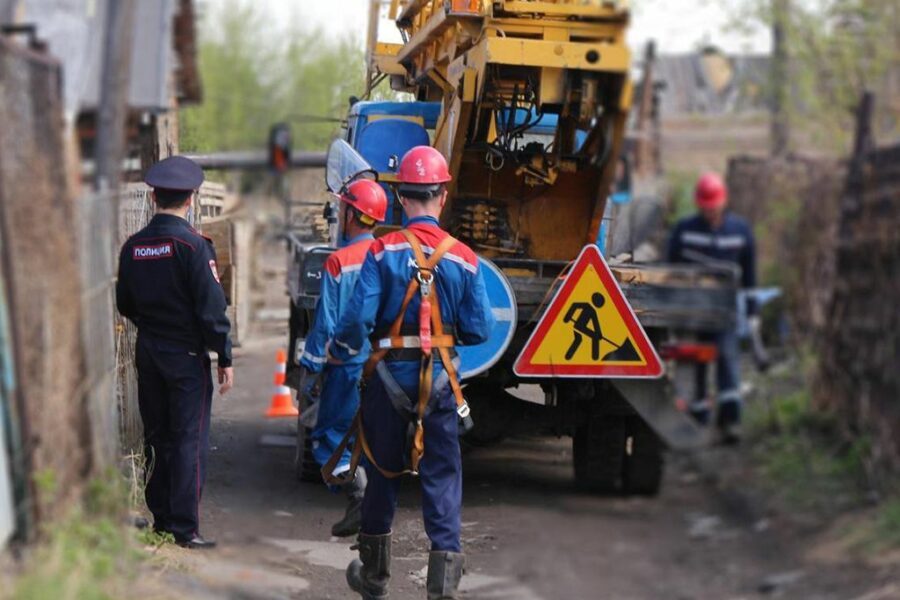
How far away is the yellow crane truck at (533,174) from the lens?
880cm

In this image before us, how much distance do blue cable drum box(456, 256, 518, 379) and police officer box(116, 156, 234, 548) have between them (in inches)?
59.6

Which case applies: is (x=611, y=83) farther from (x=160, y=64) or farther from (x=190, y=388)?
(x=160, y=64)

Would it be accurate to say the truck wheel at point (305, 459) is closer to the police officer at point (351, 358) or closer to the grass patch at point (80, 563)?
the police officer at point (351, 358)

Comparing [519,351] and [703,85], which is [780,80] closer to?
[519,351]

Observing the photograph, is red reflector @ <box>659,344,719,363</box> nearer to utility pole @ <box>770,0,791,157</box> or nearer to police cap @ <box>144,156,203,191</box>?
police cap @ <box>144,156,203,191</box>

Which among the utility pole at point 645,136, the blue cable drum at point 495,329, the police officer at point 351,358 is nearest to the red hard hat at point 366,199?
the police officer at point 351,358

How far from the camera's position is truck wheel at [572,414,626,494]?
9.47m

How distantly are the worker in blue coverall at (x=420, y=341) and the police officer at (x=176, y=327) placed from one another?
0.98 meters

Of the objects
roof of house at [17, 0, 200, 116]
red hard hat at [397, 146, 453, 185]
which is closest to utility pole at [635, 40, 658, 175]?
red hard hat at [397, 146, 453, 185]

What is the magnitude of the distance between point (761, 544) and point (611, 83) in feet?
9.44

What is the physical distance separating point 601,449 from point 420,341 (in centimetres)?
304

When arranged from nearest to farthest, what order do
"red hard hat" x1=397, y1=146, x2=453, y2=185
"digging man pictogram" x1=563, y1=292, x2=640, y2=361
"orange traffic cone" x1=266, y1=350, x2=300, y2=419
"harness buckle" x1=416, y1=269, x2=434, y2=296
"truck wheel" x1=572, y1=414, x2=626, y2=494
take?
"harness buckle" x1=416, y1=269, x2=434, y2=296 → "red hard hat" x1=397, y1=146, x2=453, y2=185 → "digging man pictogram" x1=563, y1=292, x2=640, y2=361 → "truck wheel" x1=572, y1=414, x2=626, y2=494 → "orange traffic cone" x1=266, y1=350, x2=300, y2=419

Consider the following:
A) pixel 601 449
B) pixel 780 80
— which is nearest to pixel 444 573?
pixel 601 449

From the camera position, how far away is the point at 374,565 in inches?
278
